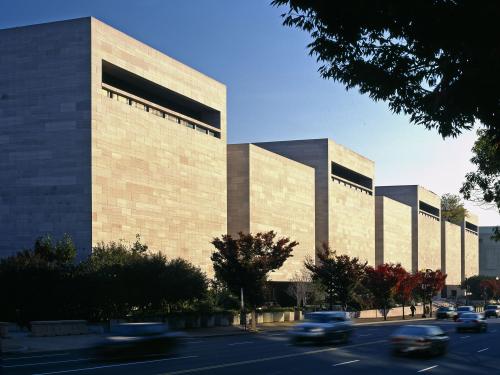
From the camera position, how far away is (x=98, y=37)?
56.8 metres

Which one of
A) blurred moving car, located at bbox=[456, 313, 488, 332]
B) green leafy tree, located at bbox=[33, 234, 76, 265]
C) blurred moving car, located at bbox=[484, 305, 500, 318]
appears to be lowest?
blurred moving car, located at bbox=[484, 305, 500, 318]

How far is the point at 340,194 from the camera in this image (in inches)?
4183

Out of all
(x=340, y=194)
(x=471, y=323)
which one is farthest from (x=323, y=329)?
(x=340, y=194)

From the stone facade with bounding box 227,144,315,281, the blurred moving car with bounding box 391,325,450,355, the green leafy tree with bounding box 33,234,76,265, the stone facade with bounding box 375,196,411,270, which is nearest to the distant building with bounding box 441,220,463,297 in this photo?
the stone facade with bounding box 375,196,411,270

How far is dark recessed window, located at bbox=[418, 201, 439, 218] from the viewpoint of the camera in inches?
6033

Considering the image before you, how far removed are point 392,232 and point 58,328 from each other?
99.3 meters

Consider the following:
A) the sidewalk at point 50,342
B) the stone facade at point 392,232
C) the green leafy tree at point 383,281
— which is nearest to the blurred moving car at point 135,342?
the sidewalk at point 50,342

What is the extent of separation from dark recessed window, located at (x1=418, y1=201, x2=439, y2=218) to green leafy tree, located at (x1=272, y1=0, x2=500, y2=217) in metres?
139

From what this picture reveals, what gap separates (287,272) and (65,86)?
133ft

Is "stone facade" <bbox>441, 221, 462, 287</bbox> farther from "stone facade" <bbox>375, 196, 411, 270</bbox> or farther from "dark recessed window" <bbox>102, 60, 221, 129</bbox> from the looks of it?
"dark recessed window" <bbox>102, 60, 221, 129</bbox>

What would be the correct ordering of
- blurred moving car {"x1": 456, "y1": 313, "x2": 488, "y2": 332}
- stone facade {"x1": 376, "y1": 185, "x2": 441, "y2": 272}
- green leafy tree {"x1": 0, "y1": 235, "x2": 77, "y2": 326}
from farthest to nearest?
stone facade {"x1": 376, "y1": 185, "x2": 441, "y2": 272}, blurred moving car {"x1": 456, "y1": 313, "x2": 488, "y2": 332}, green leafy tree {"x1": 0, "y1": 235, "x2": 77, "y2": 326}

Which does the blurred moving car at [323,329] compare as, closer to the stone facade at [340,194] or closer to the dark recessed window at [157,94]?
the dark recessed window at [157,94]

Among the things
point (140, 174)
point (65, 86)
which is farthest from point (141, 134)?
point (65, 86)

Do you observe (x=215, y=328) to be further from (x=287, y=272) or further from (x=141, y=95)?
(x=287, y=272)
